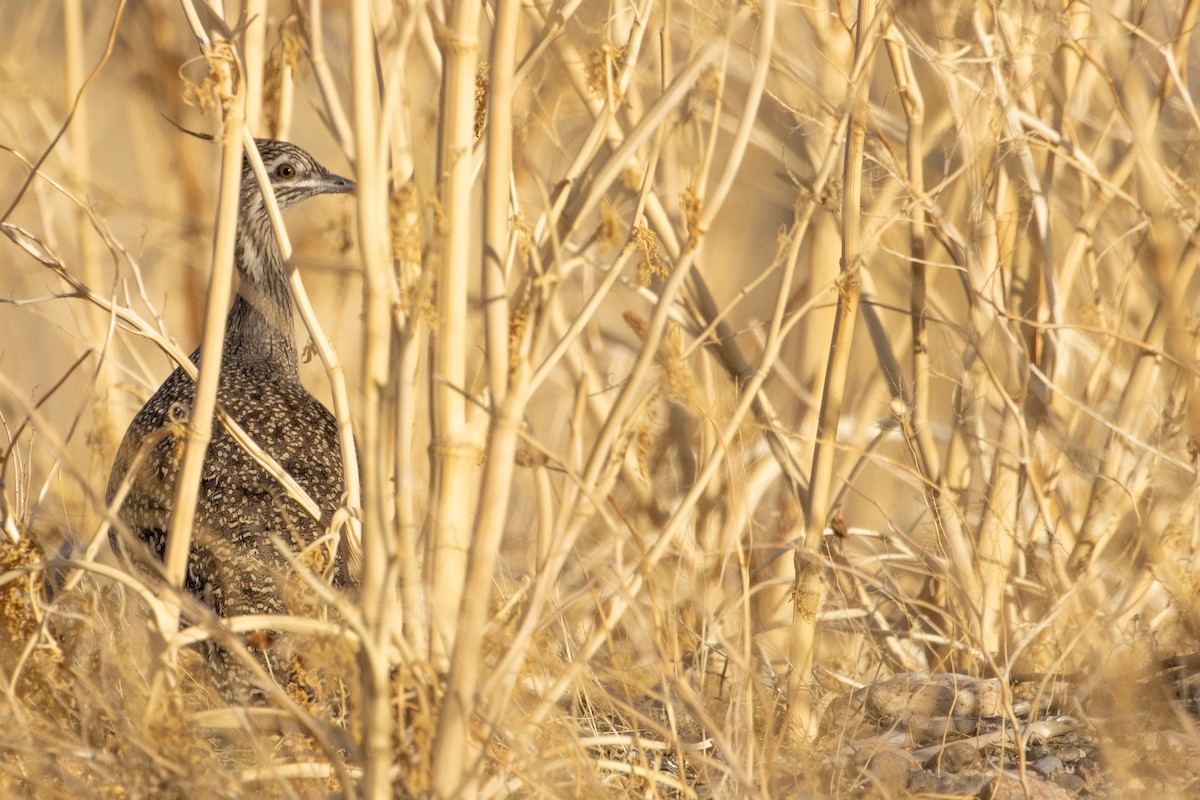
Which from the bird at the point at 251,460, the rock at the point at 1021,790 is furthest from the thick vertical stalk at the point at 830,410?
the bird at the point at 251,460

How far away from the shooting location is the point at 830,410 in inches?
103

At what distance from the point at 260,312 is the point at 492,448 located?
9.09 feet

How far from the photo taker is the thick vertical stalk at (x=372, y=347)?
158 cm

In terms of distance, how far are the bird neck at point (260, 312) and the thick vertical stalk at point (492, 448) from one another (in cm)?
241

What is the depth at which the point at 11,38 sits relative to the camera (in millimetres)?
5145

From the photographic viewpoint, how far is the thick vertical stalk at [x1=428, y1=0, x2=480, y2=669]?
1.64 meters

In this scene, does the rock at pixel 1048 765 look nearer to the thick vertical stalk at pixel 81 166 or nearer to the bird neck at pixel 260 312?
the bird neck at pixel 260 312

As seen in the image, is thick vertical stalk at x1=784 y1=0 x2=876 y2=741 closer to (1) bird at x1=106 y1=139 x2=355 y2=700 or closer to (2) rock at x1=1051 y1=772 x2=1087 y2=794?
(2) rock at x1=1051 y1=772 x2=1087 y2=794

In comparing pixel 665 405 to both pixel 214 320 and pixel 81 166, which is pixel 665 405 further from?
pixel 81 166

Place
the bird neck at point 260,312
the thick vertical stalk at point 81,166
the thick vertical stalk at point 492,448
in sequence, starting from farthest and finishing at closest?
1. the thick vertical stalk at point 81,166
2. the bird neck at point 260,312
3. the thick vertical stalk at point 492,448

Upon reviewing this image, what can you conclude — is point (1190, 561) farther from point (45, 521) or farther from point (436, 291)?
A: point (45, 521)

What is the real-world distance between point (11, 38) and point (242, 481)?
123 inches

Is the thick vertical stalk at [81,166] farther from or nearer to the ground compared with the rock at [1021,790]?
farther from the ground

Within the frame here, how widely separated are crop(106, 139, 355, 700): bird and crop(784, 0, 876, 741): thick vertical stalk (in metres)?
1.02
